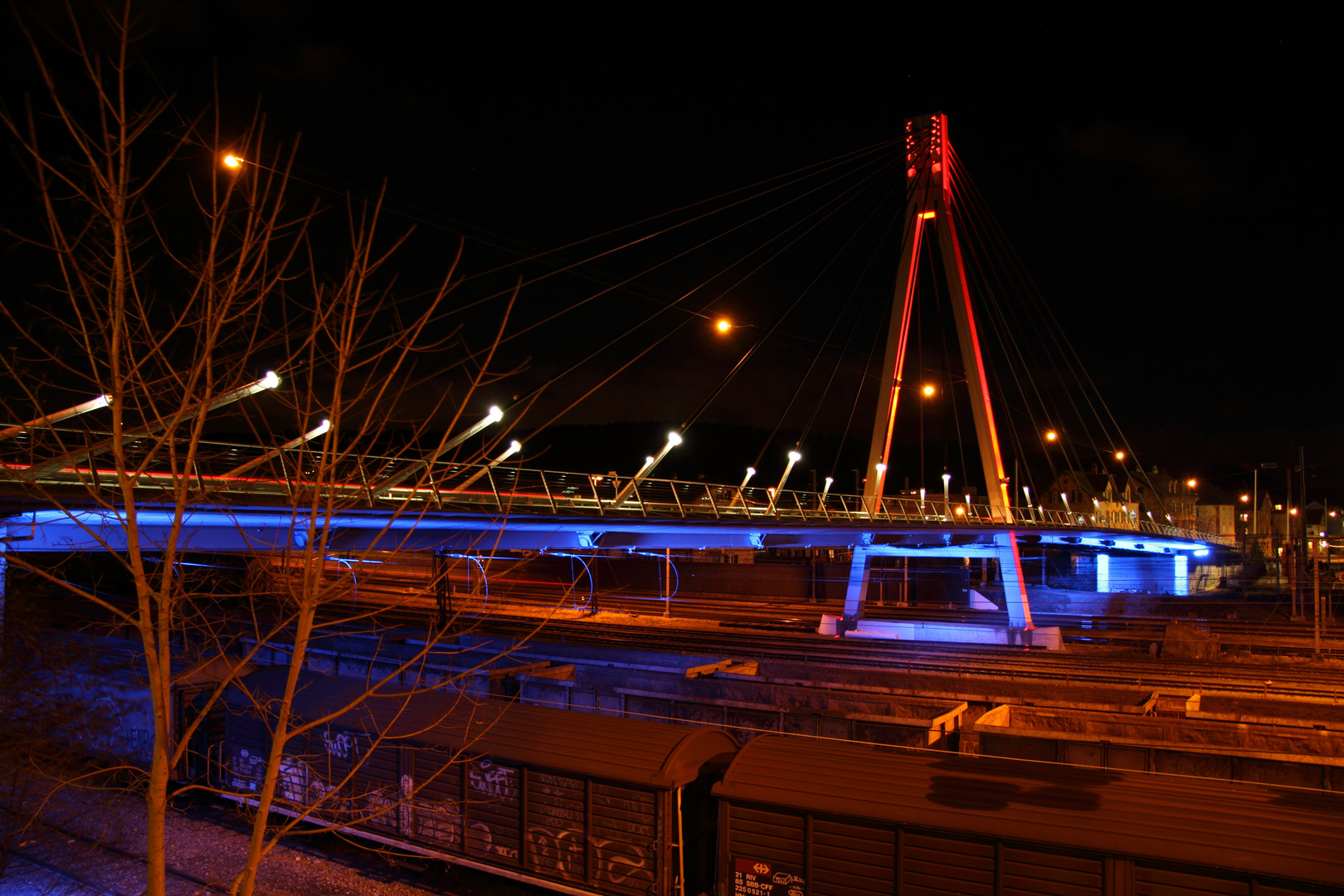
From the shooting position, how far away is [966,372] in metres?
35.9

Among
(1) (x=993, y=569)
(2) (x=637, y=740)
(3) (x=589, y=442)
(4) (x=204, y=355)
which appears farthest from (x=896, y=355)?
(3) (x=589, y=442)

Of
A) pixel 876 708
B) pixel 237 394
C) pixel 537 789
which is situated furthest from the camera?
pixel 876 708

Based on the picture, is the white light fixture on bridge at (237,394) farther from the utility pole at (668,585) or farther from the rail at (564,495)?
the utility pole at (668,585)

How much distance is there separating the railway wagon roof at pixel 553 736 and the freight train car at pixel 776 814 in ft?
0.11

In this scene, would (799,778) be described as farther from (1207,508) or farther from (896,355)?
(1207,508)

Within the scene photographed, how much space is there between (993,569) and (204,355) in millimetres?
67375

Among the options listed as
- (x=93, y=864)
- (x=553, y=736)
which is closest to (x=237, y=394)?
(x=553, y=736)

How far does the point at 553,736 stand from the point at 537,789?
0.75 metres

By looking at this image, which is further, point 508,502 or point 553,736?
point 508,502

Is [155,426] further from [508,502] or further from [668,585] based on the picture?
[668,585]

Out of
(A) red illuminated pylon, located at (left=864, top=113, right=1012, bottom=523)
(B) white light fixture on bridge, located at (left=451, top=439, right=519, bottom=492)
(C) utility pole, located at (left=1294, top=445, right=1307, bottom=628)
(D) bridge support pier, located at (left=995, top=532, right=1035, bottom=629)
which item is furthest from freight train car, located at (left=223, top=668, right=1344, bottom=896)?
(C) utility pole, located at (left=1294, top=445, right=1307, bottom=628)

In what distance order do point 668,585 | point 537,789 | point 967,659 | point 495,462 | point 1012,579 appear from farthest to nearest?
1. point 668,585
2. point 1012,579
3. point 967,659
4. point 537,789
5. point 495,462

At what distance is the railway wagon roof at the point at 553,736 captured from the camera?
35.5ft

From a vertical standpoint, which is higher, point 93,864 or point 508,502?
point 508,502
